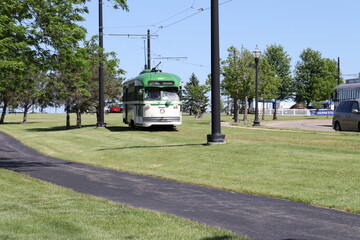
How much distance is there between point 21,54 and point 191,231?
10.7 m

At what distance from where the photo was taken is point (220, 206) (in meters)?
8.87

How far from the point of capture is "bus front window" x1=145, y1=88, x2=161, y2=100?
102 ft

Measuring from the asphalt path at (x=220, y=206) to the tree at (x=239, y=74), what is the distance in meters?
36.9

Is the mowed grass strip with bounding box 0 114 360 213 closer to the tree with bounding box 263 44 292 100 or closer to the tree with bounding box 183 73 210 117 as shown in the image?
the tree with bounding box 263 44 292 100

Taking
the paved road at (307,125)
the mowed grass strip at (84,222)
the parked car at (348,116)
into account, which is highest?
the parked car at (348,116)

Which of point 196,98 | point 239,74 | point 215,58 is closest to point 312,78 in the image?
point 196,98

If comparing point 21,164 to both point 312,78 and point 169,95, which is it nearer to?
point 169,95

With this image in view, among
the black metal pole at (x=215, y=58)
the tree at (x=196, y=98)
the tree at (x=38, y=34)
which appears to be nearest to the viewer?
the tree at (x=38, y=34)

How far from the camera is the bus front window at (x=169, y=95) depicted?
102 feet

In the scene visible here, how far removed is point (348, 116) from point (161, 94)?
10.8 meters

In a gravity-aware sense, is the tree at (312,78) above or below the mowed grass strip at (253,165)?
above

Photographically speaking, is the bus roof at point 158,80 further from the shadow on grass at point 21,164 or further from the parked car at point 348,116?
the shadow on grass at point 21,164

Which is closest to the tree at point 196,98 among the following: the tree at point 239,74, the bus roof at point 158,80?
the tree at point 239,74

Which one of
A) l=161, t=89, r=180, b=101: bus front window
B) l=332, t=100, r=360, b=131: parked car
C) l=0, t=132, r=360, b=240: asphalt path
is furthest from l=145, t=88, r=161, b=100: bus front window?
l=0, t=132, r=360, b=240: asphalt path
